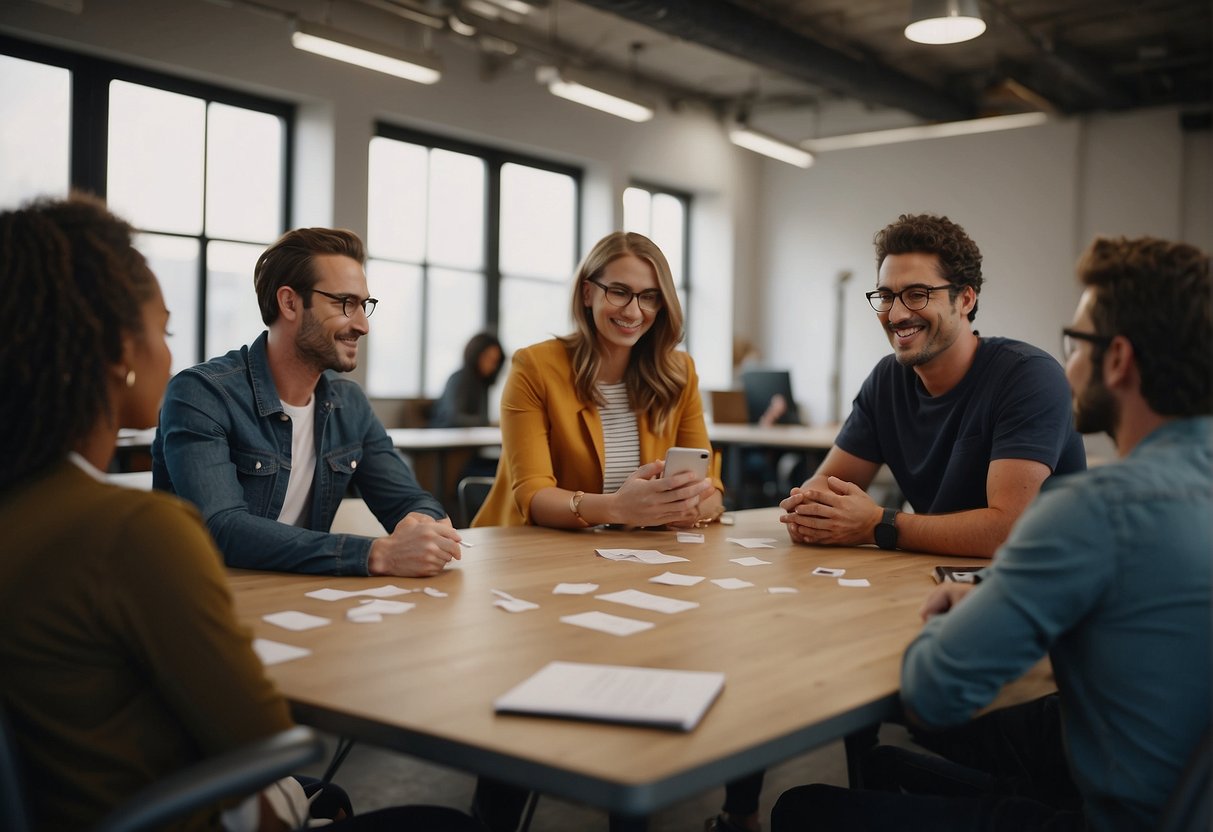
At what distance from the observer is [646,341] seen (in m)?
2.99

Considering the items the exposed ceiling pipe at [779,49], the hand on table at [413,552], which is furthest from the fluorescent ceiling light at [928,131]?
the hand on table at [413,552]

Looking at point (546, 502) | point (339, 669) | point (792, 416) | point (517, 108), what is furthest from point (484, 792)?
point (517, 108)

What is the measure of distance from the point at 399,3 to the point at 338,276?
5368mm

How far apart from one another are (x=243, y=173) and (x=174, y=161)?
559 millimetres

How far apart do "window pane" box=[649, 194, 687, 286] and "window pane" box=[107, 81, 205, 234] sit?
5151mm

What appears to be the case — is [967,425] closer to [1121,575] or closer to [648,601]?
[648,601]

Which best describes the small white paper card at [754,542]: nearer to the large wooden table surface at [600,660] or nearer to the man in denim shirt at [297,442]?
the large wooden table surface at [600,660]

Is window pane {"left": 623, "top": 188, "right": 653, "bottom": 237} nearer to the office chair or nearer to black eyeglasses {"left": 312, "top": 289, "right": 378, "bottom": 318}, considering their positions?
black eyeglasses {"left": 312, "top": 289, "right": 378, "bottom": 318}

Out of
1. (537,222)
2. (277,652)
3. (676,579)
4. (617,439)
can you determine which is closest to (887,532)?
(676,579)

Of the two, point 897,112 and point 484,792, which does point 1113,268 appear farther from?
point 897,112

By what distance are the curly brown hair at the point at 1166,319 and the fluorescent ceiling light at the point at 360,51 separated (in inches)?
224

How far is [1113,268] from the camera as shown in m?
1.31

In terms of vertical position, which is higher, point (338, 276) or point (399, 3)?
point (399, 3)

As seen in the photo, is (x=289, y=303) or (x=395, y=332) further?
(x=395, y=332)
